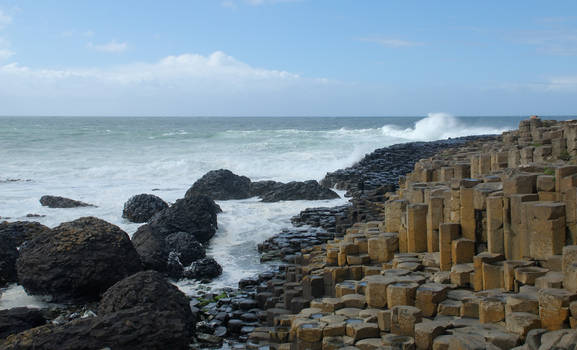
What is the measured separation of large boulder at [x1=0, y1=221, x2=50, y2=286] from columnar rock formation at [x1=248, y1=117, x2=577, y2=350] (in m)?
5.37

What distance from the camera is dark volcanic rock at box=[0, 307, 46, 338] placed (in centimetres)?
745

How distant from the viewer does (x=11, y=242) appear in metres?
11.5

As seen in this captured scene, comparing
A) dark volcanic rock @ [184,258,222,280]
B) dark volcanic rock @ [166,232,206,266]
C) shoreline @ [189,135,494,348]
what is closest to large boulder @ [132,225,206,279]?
dark volcanic rock @ [166,232,206,266]

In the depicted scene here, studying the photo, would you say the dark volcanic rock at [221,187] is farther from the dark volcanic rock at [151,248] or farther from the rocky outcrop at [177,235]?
the dark volcanic rock at [151,248]

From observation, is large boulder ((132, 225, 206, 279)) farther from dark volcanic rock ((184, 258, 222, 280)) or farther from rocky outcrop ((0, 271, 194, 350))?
rocky outcrop ((0, 271, 194, 350))

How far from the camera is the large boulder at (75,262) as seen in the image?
31.3 ft

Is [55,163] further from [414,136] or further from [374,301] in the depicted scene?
[414,136]

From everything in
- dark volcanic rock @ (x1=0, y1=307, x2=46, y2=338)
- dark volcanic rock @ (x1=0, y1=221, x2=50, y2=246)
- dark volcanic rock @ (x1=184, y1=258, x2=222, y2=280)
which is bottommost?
dark volcanic rock @ (x1=184, y1=258, x2=222, y2=280)

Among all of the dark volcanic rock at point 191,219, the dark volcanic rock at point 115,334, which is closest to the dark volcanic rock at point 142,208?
the dark volcanic rock at point 191,219

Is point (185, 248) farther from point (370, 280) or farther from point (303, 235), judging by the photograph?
point (370, 280)

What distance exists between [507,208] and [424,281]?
1.30 m

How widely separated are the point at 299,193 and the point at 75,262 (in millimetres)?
10373

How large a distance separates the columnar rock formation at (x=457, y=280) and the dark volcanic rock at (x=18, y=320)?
304cm

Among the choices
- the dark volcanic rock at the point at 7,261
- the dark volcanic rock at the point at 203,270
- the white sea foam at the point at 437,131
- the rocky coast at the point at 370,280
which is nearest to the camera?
the rocky coast at the point at 370,280
